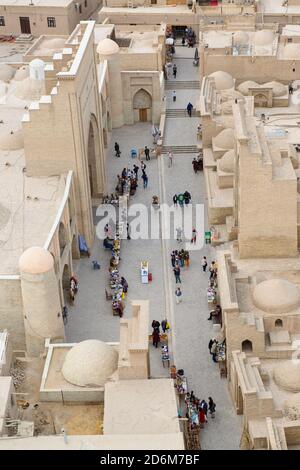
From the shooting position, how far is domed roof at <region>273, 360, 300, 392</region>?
94.9 feet

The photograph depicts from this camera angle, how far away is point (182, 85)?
55.3 m

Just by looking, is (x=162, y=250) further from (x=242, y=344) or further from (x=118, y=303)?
(x=242, y=344)

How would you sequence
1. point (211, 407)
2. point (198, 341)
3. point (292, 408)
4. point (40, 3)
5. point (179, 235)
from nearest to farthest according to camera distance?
point (292, 408), point (211, 407), point (198, 341), point (179, 235), point (40, 3)

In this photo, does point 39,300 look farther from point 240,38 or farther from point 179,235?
point 240,38

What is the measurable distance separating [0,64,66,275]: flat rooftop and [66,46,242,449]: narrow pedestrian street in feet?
12.7

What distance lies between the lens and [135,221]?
4188cm

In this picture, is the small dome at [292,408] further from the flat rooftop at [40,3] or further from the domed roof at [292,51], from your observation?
the flat rooftop at [40,3]

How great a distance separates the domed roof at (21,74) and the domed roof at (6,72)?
516 mm

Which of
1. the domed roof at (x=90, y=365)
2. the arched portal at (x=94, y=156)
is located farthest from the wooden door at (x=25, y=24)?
the domed roof at (x=90, y=365)

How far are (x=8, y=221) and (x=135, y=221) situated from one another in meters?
8.45

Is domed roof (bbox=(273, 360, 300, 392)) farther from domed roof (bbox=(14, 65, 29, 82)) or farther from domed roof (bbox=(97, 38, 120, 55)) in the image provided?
domed roof (bbox=(14, 65, 29, 82))

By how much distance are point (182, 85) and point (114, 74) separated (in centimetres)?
659

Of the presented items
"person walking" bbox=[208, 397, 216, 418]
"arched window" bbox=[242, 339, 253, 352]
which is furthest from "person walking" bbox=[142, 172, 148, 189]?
"person walking" bbox=[208, 397, 216, 418]

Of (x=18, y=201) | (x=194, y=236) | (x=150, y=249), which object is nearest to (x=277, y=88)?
(x=194, y=236)
